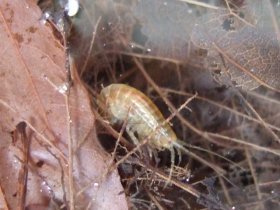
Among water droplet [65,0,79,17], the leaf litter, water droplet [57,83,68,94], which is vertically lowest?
the leaf litter

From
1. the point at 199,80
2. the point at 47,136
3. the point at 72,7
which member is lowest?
the point at 199,80

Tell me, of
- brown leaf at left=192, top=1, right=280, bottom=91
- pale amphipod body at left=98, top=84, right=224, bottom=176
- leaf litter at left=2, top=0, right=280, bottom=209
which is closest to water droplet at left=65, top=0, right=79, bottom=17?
leaf litter at left=2, top=0, right=280, bottom=209

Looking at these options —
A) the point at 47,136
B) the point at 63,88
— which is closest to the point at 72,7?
the point at 63,88

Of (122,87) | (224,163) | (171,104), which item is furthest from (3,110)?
(224,163)

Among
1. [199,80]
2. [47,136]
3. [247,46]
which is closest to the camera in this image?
[47,136]

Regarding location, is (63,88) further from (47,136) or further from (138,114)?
(138,114)

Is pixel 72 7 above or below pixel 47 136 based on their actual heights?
above

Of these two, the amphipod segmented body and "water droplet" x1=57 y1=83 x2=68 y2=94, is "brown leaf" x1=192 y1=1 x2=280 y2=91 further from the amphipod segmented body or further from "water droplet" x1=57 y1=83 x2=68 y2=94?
"water droplet" x1=57 y1=83 x2=68 y2=94
